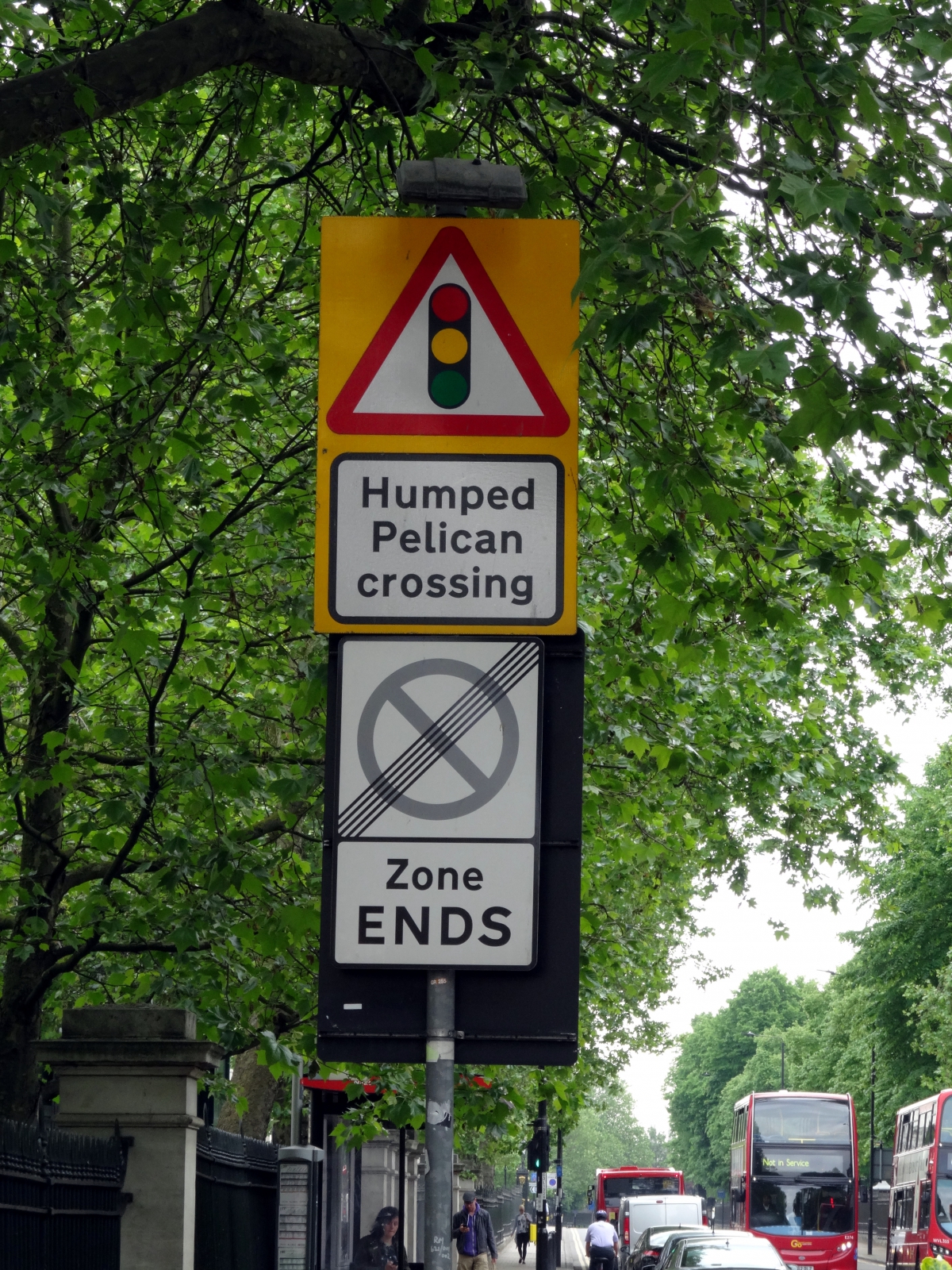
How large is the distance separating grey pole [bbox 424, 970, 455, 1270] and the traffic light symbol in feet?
4.04

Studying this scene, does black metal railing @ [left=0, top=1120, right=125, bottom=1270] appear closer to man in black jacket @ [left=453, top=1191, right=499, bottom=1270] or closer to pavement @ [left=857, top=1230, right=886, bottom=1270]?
man in black jacket @ [left=453, top=1191, right=499, bottom=1270]

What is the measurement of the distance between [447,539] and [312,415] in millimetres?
6783

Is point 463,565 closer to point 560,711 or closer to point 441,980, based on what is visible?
point 560,711

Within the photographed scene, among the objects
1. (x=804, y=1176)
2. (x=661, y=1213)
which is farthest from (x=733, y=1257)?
(x=661, y=1213)

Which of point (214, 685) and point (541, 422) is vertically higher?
point (214, 685)

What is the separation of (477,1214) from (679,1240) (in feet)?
23.4

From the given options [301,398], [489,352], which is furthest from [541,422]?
[301,398]

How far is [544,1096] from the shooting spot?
10.7 m

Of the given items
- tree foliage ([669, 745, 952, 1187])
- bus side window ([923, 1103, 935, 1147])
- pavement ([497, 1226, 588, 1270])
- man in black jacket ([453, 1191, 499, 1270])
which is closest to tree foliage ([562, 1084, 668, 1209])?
pavement ([497, 1226, 588, 1270])

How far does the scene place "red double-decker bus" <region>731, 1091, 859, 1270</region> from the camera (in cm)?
2933

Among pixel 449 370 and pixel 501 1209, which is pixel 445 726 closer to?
pixel 449 370

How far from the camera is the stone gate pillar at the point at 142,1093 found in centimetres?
793

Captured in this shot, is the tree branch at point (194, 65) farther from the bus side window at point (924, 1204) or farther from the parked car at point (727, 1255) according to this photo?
the bus side window at point (924, 1204)

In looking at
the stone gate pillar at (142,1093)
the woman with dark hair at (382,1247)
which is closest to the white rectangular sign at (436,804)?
the stone gate pillar at (142,1093)
